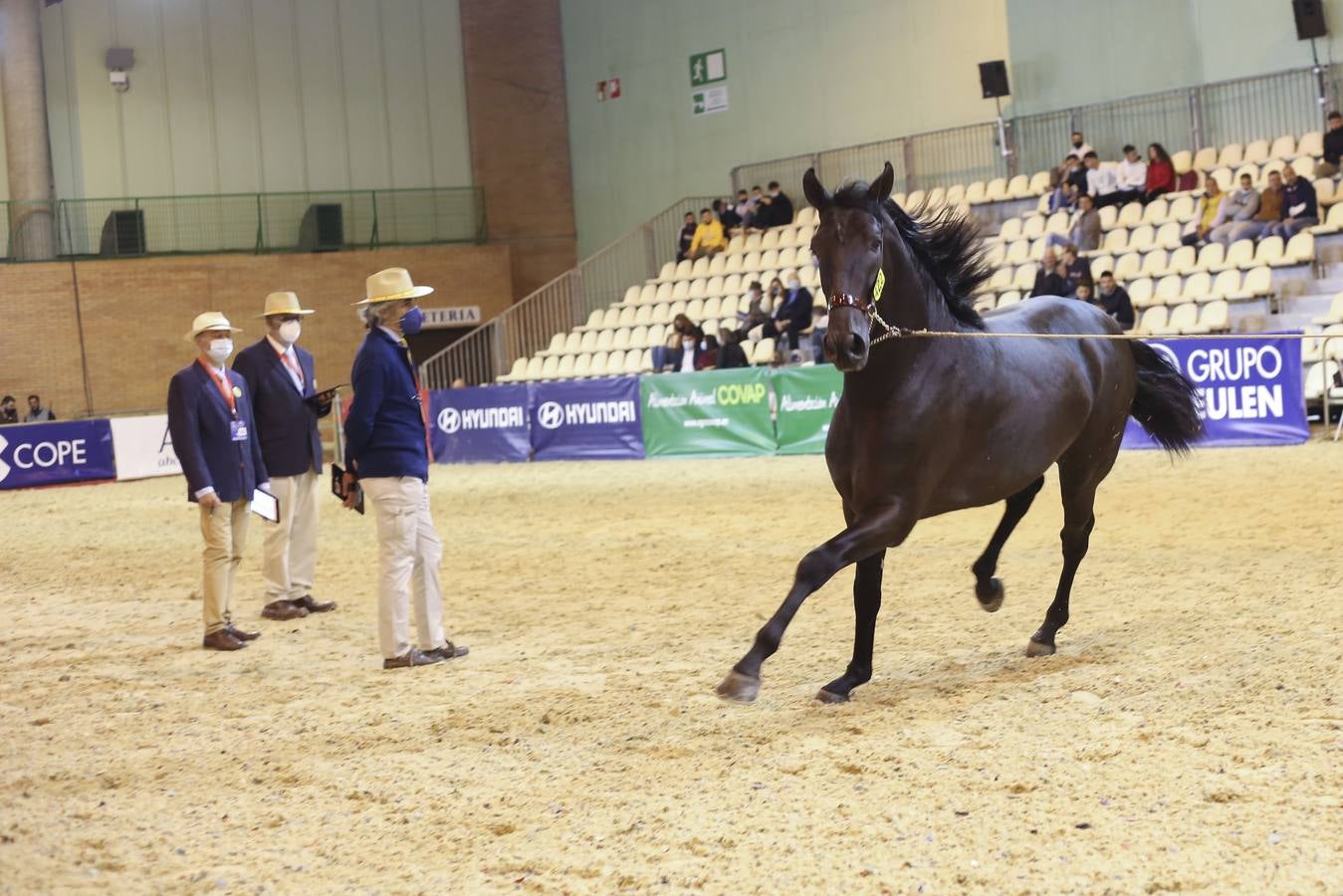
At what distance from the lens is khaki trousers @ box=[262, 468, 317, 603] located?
30.8 feet

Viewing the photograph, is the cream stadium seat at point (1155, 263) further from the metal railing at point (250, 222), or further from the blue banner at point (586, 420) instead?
the metal railing at point (250, 222)

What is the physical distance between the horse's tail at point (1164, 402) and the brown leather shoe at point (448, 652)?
3.93 metres

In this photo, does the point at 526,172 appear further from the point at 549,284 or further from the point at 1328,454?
the point at 1328,454

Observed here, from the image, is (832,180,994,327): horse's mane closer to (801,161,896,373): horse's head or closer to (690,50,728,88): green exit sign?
(801,161,896,373): horse's head

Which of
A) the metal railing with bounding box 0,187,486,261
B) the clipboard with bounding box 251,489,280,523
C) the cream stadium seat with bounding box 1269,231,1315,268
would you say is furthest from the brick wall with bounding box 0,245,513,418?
the clipboard with bounding box 251,489,280,523

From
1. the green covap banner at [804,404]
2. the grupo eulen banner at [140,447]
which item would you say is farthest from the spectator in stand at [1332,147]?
the grupo eulen banner at [140,447]

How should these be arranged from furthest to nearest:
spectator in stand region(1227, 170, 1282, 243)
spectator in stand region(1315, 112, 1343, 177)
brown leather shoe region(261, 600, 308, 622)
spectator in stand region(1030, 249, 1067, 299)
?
spectator in stand region(1315, 112, 1343, 177), spectator in stand region(1227, 170, 1282, 243), spectator in stand region(1030, 249, 1067, 299), brown leather shoe region(261, 600, 308, 622)

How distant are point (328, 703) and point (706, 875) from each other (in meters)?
3.09

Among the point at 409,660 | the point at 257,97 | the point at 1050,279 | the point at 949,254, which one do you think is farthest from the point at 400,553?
the point at 257,97

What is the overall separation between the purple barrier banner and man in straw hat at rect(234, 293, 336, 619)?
10.3 metres

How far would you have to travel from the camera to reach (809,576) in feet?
18.0

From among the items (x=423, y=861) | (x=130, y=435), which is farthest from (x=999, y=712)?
(x=130, y=435)

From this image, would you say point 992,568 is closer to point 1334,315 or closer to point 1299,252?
point 1334,315

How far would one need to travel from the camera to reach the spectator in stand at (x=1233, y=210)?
19969mm
